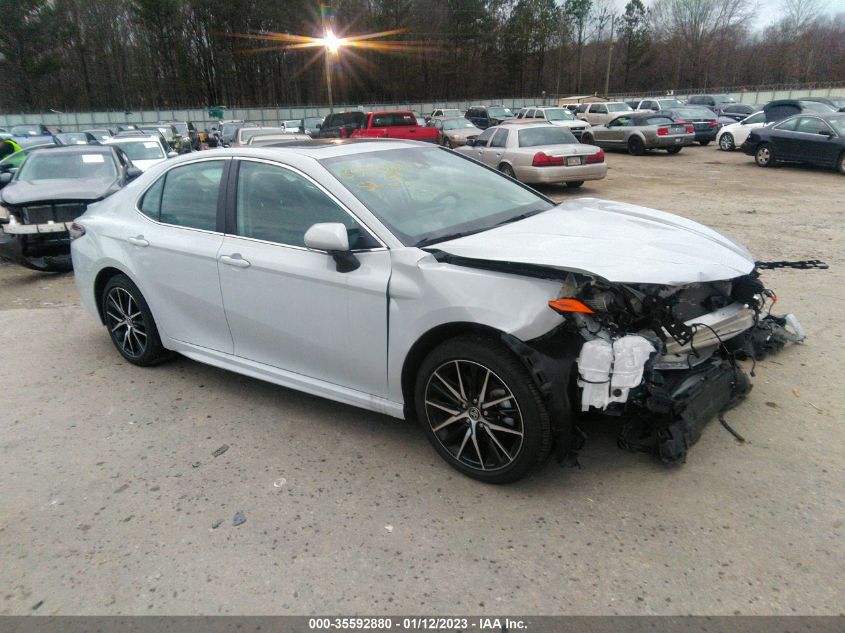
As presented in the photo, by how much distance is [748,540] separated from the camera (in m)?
2.71

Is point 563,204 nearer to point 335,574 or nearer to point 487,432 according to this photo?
point 487,432

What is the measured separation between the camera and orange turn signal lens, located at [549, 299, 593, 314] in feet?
9.25

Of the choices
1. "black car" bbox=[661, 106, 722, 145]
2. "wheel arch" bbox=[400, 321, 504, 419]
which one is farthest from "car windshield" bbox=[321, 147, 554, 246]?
"black car" bbox=[661, 106, 722, 145]

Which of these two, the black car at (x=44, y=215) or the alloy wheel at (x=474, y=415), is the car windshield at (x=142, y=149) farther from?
the alloy wheel at (x=474, y=415)

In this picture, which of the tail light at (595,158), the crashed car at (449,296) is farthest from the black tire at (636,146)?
the crashed car at (449,296)

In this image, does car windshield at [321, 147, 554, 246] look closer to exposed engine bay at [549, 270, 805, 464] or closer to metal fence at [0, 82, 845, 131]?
exposed engine bay at [549, 270, 805, 464]

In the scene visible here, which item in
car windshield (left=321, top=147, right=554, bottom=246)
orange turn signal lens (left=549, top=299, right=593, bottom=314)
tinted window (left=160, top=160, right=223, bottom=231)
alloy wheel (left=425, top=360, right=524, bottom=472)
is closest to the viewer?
orange turn signal lens (left=549, top=299, right=593, bottom=314)

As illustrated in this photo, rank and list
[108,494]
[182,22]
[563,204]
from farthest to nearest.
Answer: [182,22]
[563,204]
[108,494]

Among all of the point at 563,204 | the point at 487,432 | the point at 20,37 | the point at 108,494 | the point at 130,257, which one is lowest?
the point at 108,494

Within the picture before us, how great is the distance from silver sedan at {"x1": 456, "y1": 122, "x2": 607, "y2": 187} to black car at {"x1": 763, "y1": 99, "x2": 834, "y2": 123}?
1140 cm

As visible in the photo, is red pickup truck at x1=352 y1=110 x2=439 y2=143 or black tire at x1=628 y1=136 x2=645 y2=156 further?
black tire at x1=628 y1=136 x2=645 y2=156

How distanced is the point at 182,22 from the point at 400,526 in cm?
7407

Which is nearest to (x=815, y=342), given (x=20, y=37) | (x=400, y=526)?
(x=400, y=526)

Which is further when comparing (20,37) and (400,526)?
(20,37)
